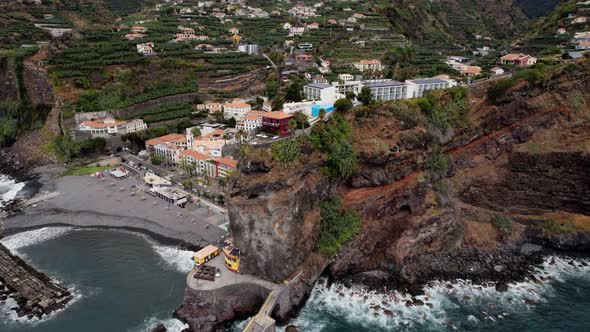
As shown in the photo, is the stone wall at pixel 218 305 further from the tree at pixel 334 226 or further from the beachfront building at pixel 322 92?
the beachfront building at pixel 322 92

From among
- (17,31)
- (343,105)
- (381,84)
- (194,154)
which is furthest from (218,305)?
(17,31)

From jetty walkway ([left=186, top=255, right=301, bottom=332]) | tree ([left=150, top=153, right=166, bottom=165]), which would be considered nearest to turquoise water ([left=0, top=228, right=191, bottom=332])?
jetty walkway ([left=186, top=255, right=301, bottom=332])

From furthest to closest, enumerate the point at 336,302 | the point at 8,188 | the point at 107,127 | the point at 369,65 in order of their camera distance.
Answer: the point at 369,65, the point at 107,127, the point at 8,188, the point at 336,302

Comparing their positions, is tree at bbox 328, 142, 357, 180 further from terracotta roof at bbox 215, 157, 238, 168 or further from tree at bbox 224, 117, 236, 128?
tree at bbox 224, 117, 236, 128

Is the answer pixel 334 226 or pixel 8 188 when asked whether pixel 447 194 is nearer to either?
pixel 334 226

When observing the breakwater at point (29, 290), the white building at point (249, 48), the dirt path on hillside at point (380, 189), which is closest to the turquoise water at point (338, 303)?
the breakwater at point (29, 290)

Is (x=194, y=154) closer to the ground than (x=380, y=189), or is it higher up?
closer to the ground

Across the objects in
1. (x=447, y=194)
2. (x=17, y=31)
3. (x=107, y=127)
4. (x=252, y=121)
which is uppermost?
(x=17, y=31)

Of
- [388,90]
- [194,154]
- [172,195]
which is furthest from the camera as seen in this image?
[194,154]
